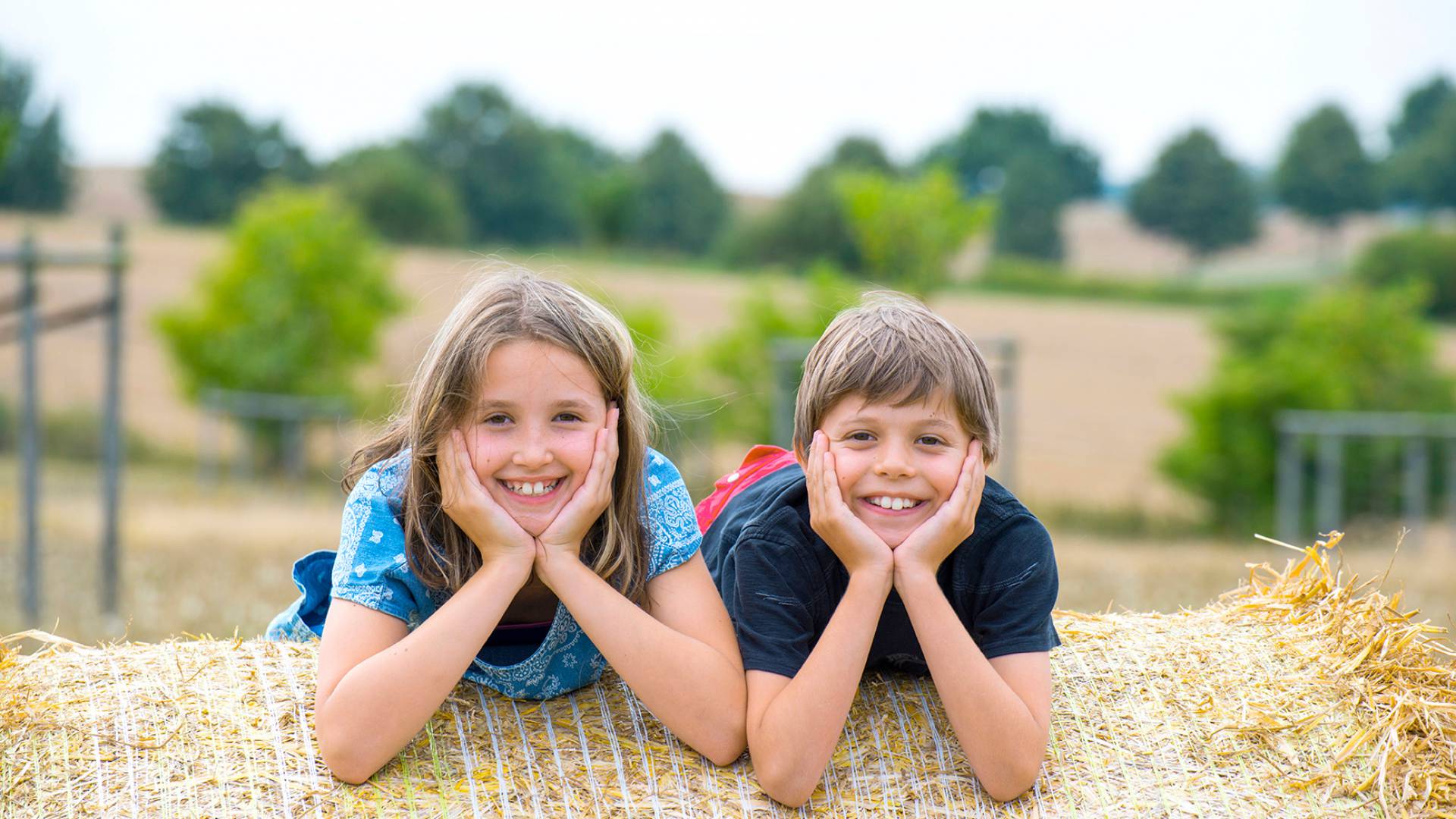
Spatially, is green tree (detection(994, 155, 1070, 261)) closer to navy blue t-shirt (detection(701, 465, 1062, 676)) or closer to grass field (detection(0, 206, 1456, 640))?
grass field (detection(0, 206, 1456, 640))

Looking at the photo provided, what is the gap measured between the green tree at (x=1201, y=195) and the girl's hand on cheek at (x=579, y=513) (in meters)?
45.7

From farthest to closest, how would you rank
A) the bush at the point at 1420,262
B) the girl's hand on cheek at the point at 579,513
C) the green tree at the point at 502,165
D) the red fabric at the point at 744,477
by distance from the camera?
the green tree at the point at 502,165
the bush at the point at 1420,262
the red fabric at the point at 744,477
the girl's hand on cheek at the point at 579,513

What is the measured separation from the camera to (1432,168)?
42.1 meters

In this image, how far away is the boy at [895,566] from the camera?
8.07ft

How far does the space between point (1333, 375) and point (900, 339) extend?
69.9 ft

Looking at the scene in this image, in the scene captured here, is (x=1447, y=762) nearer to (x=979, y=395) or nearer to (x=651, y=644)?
(x=979, y=395)

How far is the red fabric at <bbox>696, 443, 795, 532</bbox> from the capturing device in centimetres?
346

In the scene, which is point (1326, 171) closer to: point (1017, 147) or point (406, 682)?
point (1017, 147)

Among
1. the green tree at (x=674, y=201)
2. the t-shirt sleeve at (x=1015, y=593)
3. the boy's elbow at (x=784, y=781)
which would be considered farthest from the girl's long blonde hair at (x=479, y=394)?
the green tree at (x=674, y=201)

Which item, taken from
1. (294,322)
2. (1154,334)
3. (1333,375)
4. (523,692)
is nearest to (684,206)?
(1154,334)

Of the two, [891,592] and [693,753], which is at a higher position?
[891,592]

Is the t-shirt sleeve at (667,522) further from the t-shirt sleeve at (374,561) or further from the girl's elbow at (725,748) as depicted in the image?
the t-shirt sleeve at (374,561)

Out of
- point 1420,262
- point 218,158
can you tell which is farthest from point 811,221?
point 218,158

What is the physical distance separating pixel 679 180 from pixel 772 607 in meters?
52.1
